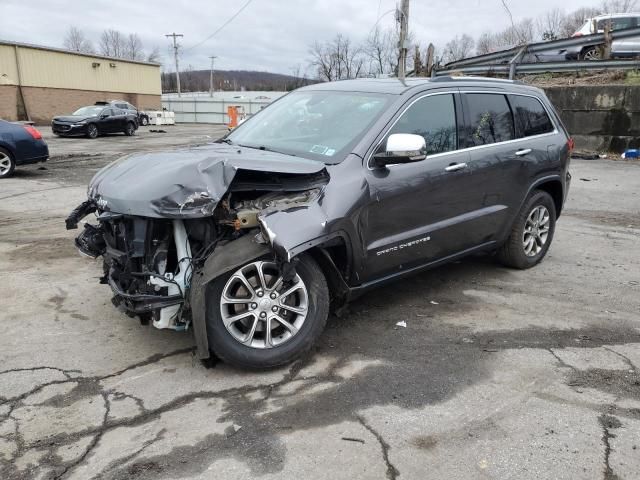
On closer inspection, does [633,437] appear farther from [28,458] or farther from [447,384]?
[28,458]

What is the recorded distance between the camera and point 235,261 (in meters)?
3.24

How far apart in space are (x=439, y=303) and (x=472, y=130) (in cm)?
151

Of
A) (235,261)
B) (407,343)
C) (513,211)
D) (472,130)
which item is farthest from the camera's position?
(513,211)

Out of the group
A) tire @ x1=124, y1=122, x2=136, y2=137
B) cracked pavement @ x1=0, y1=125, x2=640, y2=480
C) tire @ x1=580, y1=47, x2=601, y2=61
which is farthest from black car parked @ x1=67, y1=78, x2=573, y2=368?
tire @ x1=124, y1=122, x2=136, y2=137

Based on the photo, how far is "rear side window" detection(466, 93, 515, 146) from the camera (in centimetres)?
469

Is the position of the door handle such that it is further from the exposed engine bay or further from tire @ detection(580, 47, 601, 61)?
tire @ detection(580, 47, 601, 61)

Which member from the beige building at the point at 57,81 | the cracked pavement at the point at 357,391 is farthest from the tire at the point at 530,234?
the beige building at the point at 57,81

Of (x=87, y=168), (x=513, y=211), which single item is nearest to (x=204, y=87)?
(x=87, y=168)

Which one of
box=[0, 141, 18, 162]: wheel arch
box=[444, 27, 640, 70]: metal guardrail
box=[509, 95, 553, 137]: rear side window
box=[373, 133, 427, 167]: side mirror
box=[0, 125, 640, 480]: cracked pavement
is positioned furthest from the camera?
box=[444, 27, 640, 70]: metal guardrail

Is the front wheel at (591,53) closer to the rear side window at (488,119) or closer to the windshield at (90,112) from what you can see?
the rear side window at (488,119)

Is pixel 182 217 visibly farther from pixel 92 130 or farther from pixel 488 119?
pixel 92 130

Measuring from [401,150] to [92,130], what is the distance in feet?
A: 80.7

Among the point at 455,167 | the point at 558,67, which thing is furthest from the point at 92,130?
the point at 455,167

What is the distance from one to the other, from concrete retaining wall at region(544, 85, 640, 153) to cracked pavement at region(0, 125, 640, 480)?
37.1 feet
